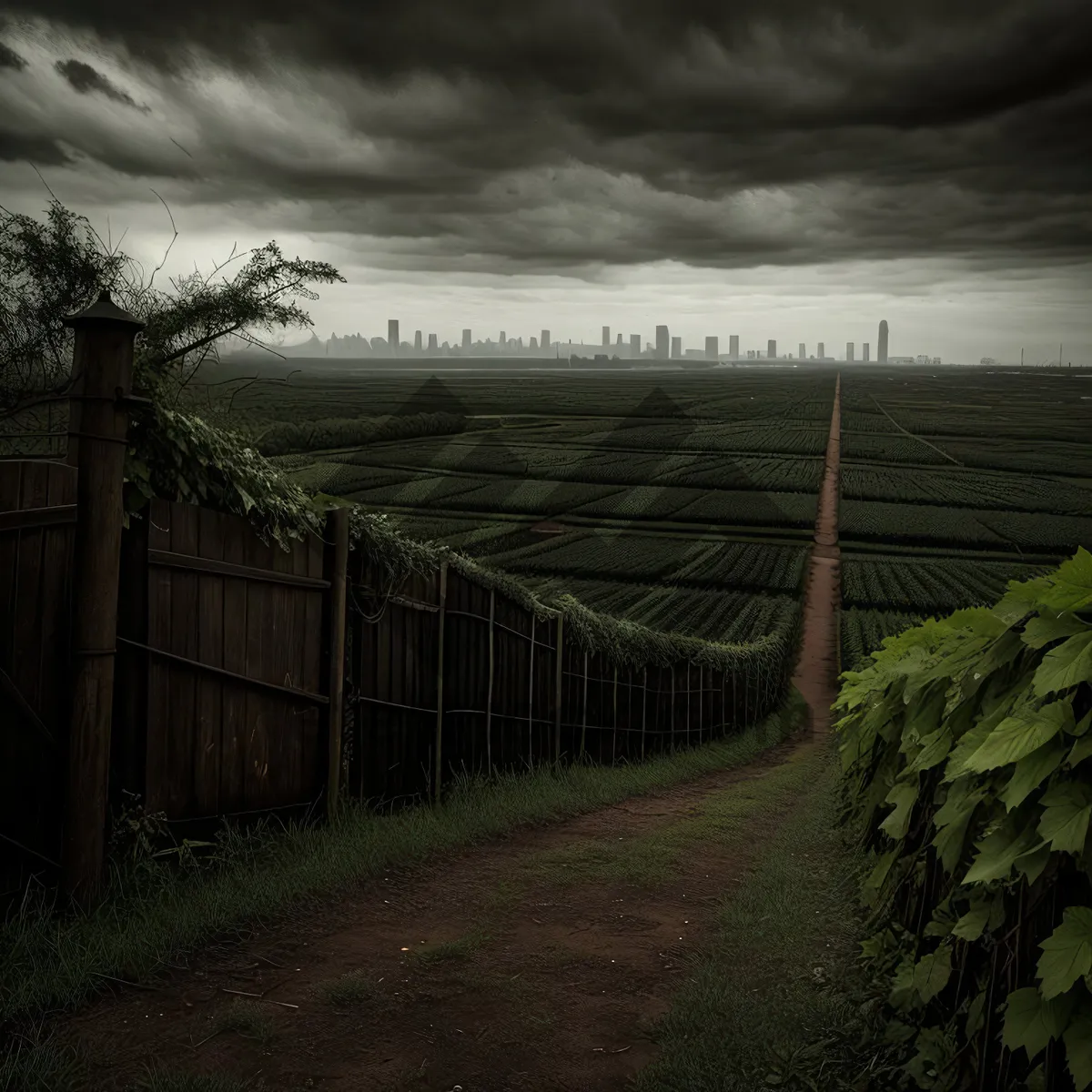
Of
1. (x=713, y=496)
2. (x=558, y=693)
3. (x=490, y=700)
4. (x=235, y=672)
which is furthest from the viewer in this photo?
(x=713, y=496)

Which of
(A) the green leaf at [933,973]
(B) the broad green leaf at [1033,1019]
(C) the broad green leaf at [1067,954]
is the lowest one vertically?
(A) the green leaf at [933,973]

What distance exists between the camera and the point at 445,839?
615 cm

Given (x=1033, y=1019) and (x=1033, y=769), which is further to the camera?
(x=1033, y=769)

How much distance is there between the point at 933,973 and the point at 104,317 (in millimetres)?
4995

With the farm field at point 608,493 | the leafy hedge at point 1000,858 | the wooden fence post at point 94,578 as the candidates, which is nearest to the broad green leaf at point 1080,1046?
the leafy hedge at point 1000,858

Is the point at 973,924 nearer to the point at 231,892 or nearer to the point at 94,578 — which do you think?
the point at 231,892

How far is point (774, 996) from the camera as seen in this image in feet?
12.8

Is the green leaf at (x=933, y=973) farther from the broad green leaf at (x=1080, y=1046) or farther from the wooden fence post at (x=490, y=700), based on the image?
the wooden fence post at (x=490, y=700)

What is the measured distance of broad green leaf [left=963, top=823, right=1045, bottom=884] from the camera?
229cm

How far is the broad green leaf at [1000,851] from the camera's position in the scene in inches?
90.3

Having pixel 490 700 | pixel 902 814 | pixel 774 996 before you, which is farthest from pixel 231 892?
pixel 490 700

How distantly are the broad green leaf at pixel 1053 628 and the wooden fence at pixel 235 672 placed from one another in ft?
15.0

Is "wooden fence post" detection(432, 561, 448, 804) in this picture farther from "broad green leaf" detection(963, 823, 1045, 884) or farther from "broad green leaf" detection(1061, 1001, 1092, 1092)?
"broad green leaf" detection(1061, 1001, 1092, 1092)

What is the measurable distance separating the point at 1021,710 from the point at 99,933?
165 inches
